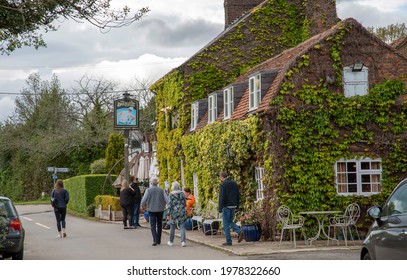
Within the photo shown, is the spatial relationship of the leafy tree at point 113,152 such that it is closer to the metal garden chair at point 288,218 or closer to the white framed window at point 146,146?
the white framed window at point 146,146

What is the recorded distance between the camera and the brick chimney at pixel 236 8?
37.8 m

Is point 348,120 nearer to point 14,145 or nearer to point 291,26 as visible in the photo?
point 291,26

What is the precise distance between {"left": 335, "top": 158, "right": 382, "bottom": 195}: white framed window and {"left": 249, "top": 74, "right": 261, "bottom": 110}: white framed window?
326cm

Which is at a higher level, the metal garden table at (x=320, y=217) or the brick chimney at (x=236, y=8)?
the brick chimney at (x=236, y=8)

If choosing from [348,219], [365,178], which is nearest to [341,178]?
[365,178]

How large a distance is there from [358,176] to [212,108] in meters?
8.77

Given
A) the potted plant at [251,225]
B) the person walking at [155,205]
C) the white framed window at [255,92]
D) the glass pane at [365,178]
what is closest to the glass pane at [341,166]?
the glass pane at [365,178]

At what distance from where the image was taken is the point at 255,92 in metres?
23.5

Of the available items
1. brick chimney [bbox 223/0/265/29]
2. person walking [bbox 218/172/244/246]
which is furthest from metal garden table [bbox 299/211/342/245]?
brick chimney [bbox 223/0/265/29]

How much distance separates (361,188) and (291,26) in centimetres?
1231

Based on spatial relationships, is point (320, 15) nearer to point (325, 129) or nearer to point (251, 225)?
point (325, 129)

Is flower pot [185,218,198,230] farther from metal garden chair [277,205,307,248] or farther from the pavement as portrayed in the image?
metal garden chair [277,205,307,248]

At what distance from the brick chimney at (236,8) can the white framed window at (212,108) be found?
9.17 metres

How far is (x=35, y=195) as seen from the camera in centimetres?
6181
